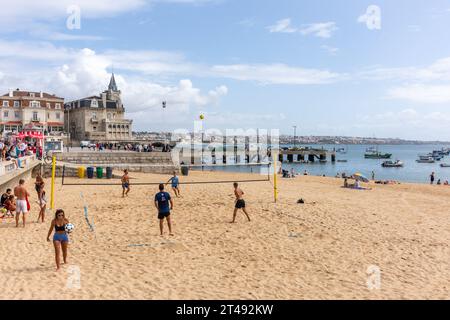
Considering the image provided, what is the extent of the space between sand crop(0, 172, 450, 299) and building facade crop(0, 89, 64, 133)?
4569cm

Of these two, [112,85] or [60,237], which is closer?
[60,237]

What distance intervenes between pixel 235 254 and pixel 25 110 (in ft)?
181

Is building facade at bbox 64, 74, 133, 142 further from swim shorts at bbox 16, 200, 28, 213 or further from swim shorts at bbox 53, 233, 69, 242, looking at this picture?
swim shorts at bbox 53, 233, 69, 242

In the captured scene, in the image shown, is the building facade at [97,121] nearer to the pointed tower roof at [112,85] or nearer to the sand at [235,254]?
the pointed tower roof at [112,85]

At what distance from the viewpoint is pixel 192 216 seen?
45.2ft

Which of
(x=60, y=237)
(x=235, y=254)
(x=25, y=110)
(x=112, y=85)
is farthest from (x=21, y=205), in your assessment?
(x=112, y=85)

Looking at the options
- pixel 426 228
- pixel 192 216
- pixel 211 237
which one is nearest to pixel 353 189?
pixel 426 228

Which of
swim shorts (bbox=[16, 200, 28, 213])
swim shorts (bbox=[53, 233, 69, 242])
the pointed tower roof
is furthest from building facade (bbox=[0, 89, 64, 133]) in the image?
swim shorts (bbox=[53, 233, 69, 242])

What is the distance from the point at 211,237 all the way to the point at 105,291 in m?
4.34

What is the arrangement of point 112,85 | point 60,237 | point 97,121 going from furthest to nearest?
point 112,85 < point 97,121 < point 60,237

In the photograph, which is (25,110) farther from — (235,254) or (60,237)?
(235,254)

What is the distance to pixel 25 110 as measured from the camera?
2200 inches

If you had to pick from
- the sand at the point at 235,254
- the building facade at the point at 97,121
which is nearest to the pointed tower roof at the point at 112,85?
the building facade at the point at 97,121
